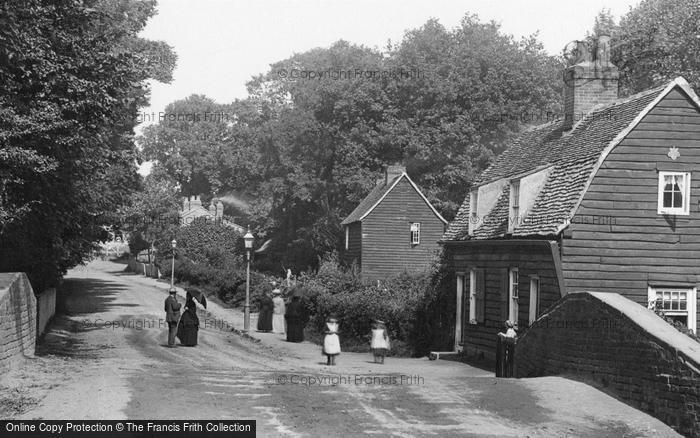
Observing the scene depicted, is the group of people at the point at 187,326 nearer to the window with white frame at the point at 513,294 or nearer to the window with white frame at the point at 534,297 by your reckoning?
the window with white frame at the point at 513,294

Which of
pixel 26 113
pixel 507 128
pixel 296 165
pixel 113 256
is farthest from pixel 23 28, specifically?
pixel 113 256

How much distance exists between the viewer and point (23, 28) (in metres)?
20.1

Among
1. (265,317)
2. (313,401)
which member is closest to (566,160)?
(313,401)

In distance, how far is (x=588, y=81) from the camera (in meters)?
28.3

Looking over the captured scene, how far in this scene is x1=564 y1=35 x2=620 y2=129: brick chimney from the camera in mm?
27812

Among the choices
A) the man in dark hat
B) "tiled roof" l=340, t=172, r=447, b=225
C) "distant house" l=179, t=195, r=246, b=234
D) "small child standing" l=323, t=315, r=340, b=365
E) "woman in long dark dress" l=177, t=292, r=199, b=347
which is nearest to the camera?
"small child standing" l=323, t=315, r=340, b=365

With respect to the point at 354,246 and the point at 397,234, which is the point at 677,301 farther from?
the point at 354,246

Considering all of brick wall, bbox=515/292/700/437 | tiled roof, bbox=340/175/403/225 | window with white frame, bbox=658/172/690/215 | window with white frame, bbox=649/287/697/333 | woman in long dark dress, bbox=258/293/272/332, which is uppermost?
tiled roof, bbox=340/175/403/225

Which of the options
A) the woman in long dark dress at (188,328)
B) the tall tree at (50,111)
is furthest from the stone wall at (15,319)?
the woman in long dark dress at (188,328)

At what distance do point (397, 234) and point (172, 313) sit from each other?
3060cm

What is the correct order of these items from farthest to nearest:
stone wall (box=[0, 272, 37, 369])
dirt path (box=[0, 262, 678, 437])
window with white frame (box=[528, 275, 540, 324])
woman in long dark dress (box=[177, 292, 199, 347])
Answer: woman in long dark dress (box=[177, 292, 199, 347]) < window with white frame (box=[528, 275, 540, 324]) < stone wall (box=[0, 272, 37, 369]) < dirt path (box=[0, 262, 678, 437])

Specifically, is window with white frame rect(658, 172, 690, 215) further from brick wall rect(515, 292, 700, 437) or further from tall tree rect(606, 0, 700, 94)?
tall tree rect(606, 0, 700, 94)

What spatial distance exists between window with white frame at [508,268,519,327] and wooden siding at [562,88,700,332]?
3315mm

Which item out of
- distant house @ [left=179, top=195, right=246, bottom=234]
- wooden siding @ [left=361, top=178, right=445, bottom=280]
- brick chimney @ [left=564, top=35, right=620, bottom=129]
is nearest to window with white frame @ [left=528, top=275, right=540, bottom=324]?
brick chimney @ [left=564, top=35, right=620, bottom=129]
